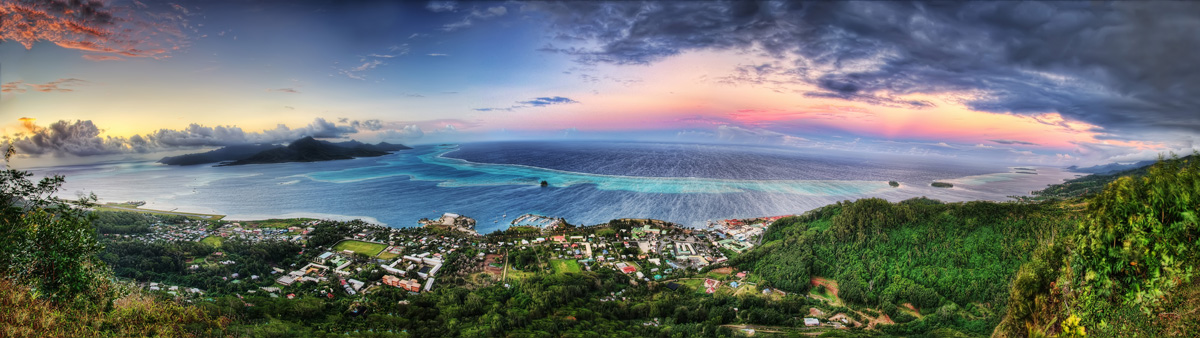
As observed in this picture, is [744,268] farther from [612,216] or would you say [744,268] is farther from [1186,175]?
[1186,175]

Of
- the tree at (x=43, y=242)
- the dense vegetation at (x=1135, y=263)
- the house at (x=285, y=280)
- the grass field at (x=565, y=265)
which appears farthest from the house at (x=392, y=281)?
the dense vegetation at (x=1135, y=263)

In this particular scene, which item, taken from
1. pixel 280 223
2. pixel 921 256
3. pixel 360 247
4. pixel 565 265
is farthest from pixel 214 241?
pixel 921 256

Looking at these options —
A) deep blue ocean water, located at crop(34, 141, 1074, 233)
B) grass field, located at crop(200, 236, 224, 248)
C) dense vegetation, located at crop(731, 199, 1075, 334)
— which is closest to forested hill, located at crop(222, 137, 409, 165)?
deep blue ocean water, located at crop(34, 141, 1074, 233)

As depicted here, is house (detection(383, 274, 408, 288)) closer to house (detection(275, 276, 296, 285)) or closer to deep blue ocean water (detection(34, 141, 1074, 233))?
house (detection(275, 276, 296, 285))

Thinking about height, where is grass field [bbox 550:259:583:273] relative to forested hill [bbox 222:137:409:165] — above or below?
below

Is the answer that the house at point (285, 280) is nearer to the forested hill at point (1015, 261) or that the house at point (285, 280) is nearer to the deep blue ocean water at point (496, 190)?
the deep blue ocean water at point (496, 190)

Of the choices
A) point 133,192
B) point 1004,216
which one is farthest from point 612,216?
point 133,192
